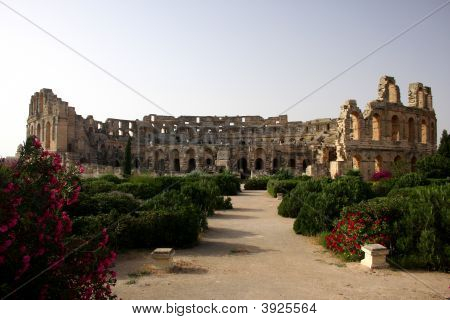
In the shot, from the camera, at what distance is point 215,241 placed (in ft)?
33.9

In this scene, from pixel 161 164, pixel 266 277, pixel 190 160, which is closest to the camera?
pixel 266 277

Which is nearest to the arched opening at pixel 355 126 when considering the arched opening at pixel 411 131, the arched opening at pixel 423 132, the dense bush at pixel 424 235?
the arched opening at pixel 411 131

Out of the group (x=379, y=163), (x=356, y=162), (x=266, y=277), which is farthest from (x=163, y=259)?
(x=379, y=163)

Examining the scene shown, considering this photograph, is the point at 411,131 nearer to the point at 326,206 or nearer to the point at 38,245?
the point at 326,206

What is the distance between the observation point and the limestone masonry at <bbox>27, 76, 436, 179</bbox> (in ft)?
109

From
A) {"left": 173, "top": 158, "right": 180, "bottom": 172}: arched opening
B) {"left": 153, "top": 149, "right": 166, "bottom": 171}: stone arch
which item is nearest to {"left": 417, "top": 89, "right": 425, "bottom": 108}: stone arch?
{"left": 173, "top": 158, "right": 180, "bottom": 172}: arched opening

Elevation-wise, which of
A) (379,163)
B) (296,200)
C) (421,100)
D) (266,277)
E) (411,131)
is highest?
(421,100)

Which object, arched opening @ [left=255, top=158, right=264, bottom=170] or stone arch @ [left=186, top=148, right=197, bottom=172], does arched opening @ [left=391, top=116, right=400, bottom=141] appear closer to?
arched opening @ [left=255, top=158, right=264, bottom=170]

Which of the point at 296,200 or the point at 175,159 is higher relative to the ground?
the point at 175,159

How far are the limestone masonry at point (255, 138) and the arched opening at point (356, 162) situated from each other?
0.09 m

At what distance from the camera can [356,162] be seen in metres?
32.8

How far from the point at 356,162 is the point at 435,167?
26.3 feet

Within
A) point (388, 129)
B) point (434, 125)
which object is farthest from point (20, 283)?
point (434, 125)

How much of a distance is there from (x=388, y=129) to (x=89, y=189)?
28.9 meters
